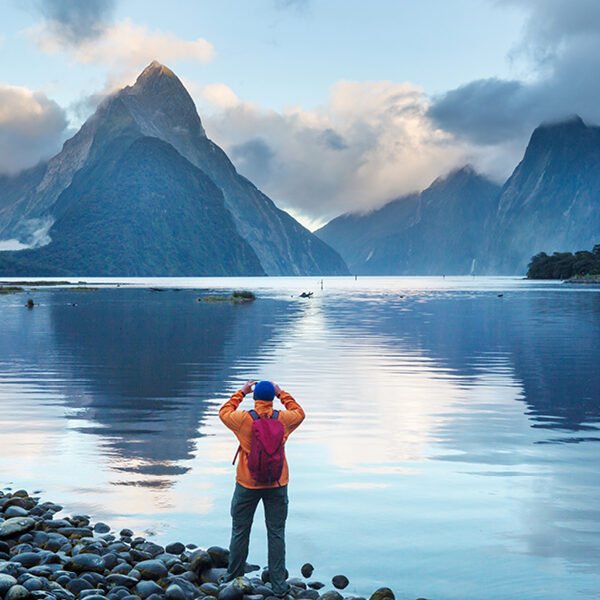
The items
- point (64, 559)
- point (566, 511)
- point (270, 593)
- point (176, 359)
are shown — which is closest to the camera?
point (270, 593)

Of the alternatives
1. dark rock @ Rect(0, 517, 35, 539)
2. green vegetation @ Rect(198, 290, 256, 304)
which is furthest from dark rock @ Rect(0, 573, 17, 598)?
green vegetation @ Rect(198, 290, 256, 304)

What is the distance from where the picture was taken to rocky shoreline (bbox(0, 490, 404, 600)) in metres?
8.81

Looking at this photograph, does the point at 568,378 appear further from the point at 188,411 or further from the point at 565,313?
the point at 565,313

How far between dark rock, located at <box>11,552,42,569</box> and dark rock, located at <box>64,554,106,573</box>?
551 mm

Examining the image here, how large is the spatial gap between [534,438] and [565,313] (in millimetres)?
58921

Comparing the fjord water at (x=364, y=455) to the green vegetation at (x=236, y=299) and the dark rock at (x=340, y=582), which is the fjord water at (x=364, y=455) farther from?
the green vegetation at (x=236, y=299)

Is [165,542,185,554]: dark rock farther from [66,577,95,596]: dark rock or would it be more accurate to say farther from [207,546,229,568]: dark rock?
[66,577,95,596]: dark rock

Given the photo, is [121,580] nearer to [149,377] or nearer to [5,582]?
[5,582]

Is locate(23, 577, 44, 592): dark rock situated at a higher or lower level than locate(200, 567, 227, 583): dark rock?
higher

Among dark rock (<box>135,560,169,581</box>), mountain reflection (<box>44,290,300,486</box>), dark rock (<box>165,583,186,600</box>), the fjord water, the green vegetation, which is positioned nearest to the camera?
dark rock (<box>165,583,186,600</box>)

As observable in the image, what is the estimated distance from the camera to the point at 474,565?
34.0 feet

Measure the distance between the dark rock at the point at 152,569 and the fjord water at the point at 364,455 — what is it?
4.94 ft

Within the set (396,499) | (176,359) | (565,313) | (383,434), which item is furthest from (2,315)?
(396,499)

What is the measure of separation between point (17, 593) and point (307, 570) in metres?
3.74
